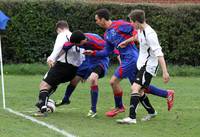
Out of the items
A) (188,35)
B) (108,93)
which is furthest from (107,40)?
(188,35)

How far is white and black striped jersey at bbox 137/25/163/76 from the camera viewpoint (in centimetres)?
1126

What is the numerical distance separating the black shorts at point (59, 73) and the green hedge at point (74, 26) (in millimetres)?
12685

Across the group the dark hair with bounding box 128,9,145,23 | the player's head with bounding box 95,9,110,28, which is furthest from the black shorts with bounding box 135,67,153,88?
the player's head with bounding box 95,9,110,28

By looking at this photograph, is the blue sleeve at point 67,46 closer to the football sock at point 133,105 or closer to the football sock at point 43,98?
the football sock at point 43,98

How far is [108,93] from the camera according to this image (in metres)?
17.5

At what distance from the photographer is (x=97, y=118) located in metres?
12.3

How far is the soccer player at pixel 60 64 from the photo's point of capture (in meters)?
12.5

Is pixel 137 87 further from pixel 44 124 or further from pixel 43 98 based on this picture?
pixel 43 98

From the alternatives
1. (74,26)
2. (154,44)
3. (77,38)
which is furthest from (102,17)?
(74,26)

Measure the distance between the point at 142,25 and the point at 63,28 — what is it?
1996 millimetres

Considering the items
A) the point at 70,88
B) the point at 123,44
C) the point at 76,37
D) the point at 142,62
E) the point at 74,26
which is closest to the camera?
the point at 142,62

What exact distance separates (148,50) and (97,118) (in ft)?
5.76

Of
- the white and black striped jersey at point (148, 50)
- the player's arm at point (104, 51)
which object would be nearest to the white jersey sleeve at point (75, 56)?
the player's arm at point (104, 51)

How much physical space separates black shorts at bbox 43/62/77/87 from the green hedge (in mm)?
12685
